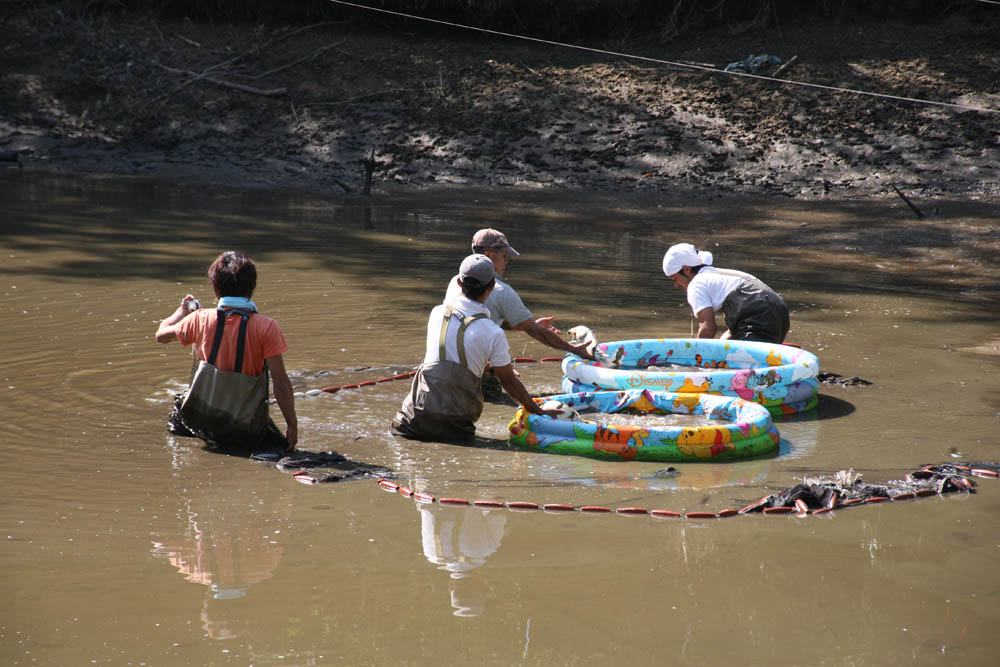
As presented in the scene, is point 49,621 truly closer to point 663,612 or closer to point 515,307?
point 663,612

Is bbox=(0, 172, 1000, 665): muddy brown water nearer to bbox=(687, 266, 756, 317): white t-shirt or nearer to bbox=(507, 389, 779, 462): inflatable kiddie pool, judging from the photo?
bbox=(507, 389, 779, 462): inflatable kiddie pool

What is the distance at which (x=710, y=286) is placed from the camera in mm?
9391

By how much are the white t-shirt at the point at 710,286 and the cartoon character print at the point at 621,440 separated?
241 cm

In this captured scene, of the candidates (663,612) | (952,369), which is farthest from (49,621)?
(952,369)

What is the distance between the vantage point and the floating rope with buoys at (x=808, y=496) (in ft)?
19.6

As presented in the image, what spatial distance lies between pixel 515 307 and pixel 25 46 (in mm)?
20896

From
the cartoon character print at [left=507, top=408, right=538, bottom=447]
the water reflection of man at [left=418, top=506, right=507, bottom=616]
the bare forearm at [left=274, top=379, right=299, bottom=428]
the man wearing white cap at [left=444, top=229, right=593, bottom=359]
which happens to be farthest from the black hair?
the man wearing white cap at [left=444, top=229, right=593, bottom=359]

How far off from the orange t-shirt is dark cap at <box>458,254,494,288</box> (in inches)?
49.4

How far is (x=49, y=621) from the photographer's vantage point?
14.7ft

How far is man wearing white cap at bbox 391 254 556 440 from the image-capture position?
7305mm

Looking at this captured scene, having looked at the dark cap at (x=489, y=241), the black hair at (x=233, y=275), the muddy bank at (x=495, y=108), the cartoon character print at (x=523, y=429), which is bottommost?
the cartoon character print at (x=523, y=429)

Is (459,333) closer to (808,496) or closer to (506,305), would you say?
(506,305)

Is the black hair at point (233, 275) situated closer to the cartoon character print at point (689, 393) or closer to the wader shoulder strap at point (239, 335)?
the wader shoulder strap at point (239, 335)

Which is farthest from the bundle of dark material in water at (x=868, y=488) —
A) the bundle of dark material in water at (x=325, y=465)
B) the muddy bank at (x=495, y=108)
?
the muddy bank at (x=495, y=108)
